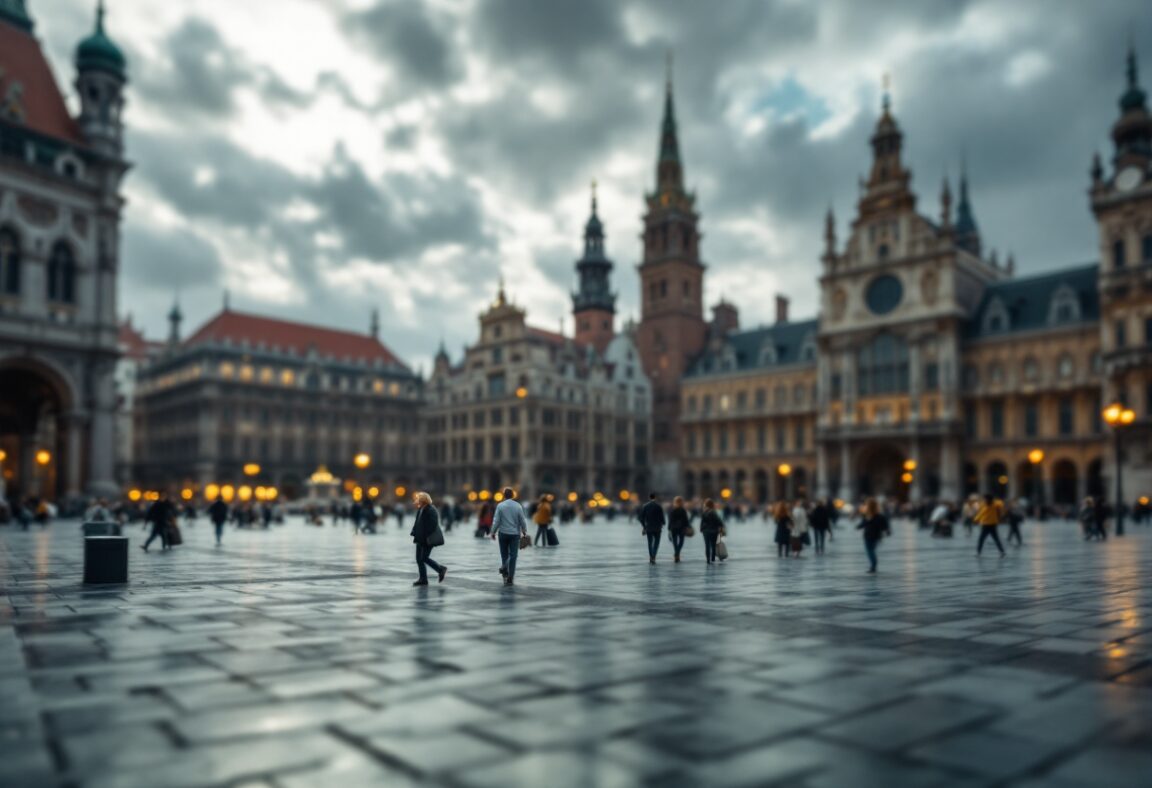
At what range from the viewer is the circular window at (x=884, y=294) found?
2953 inches

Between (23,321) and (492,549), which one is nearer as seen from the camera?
(492,549)

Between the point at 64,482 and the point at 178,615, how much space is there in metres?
46.3

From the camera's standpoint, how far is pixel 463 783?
4.87 m

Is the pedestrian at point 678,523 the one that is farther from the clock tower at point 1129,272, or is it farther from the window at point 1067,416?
the window at point 1067,416

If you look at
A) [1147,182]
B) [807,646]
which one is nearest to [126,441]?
[1147,182]

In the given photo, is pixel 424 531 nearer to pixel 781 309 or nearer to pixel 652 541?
pixel 652 541

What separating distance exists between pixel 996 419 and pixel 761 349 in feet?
85.5

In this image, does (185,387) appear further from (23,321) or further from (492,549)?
(492,549)

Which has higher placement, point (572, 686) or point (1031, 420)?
point (1031, 420)

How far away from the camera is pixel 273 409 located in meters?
94.9

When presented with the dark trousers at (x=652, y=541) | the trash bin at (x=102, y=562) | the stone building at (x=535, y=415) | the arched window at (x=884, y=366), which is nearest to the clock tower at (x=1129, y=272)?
the arched window at (x=884, y=366)

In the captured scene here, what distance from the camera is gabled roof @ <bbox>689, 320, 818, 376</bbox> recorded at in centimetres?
8881

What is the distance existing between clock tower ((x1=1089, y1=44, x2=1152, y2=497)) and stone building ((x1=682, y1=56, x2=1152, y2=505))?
93mm

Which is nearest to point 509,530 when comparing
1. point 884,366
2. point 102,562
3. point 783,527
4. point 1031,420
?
point 102,562
